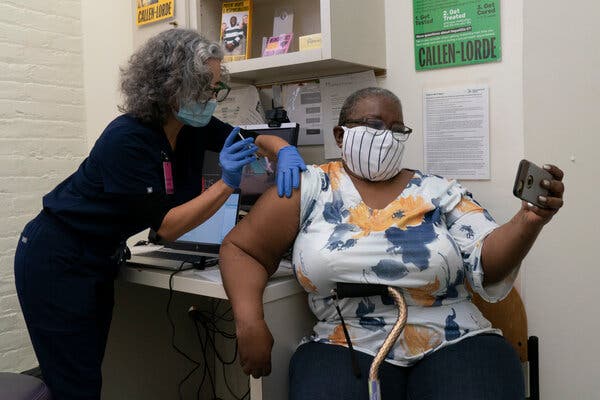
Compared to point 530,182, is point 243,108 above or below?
above

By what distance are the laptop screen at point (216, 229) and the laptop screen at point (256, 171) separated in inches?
6.2

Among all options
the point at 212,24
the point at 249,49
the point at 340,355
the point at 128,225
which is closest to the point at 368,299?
the point at 340,355

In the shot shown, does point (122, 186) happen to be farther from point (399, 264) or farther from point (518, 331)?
point (518, 331)

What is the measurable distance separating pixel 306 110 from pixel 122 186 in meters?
0.89

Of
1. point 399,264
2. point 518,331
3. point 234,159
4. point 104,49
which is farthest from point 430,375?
point 104,49

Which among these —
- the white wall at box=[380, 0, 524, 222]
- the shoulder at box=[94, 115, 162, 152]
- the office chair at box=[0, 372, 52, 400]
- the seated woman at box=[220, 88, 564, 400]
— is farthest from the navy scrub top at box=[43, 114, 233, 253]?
the white wall at box=[380, 0, 524, 222]

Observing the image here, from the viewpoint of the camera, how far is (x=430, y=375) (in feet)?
4.06

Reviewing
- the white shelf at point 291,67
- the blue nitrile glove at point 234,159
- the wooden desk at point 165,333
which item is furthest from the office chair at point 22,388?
the white shelf at point 291,67

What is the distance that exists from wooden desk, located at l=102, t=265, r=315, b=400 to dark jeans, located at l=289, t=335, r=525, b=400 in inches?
3.8

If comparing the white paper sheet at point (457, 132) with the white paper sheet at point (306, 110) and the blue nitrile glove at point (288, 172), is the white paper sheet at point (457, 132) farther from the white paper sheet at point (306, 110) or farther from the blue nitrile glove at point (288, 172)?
the blue nitrile glove at point (288, 172)

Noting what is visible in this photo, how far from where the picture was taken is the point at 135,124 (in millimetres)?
1430

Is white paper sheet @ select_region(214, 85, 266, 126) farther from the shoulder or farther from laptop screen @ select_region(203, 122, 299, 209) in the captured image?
the shoulder

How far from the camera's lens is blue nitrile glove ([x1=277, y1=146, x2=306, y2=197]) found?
1428 millimetres

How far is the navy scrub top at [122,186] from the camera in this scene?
136 cm
